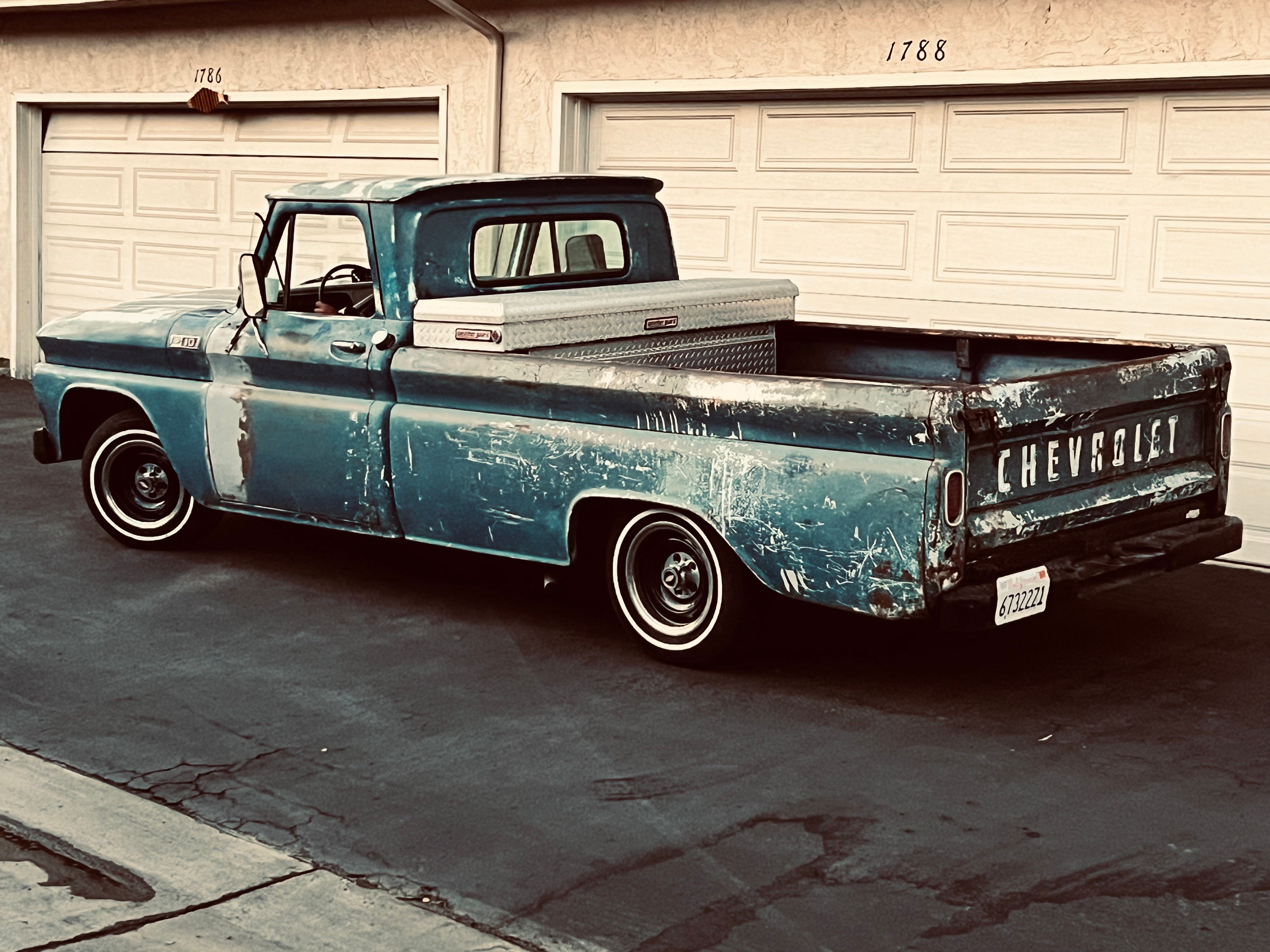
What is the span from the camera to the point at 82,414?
8.05 m

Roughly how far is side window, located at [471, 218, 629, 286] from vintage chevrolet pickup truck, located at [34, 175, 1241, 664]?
14 mm

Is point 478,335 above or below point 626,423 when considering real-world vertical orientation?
above

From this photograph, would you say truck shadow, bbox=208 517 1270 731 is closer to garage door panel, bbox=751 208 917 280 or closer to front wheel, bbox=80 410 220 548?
front wheel, bbox=80 410 220 548

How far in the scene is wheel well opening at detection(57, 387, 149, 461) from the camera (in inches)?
312

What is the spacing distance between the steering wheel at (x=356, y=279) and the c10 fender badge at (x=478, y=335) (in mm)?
582

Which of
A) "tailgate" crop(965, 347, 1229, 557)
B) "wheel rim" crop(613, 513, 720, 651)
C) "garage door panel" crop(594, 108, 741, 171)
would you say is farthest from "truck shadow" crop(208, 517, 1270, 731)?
"garage door panel" crop(594, 108, 741, 171)

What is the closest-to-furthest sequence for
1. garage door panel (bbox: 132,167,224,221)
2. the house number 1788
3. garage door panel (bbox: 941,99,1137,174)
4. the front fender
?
1. the front fender
2. garage door panel (bbox: 941,99,1137,174)
3. the house number 1788
4. garage door panel (bbox: 132,167,224,221)

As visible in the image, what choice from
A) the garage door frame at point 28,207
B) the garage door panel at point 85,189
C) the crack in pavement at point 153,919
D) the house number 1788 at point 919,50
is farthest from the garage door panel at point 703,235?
the crack in pavement at point 153,919

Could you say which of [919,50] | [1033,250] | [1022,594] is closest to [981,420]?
[1022,594]

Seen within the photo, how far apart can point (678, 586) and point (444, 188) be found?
195cm

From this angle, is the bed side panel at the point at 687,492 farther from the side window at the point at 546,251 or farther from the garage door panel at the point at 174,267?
the garage door panel at the point at 174,267

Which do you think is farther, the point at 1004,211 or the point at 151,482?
the point at 1004,211

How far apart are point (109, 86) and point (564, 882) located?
36.3 ft

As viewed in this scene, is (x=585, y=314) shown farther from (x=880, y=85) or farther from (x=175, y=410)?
(x=880, y=85)
